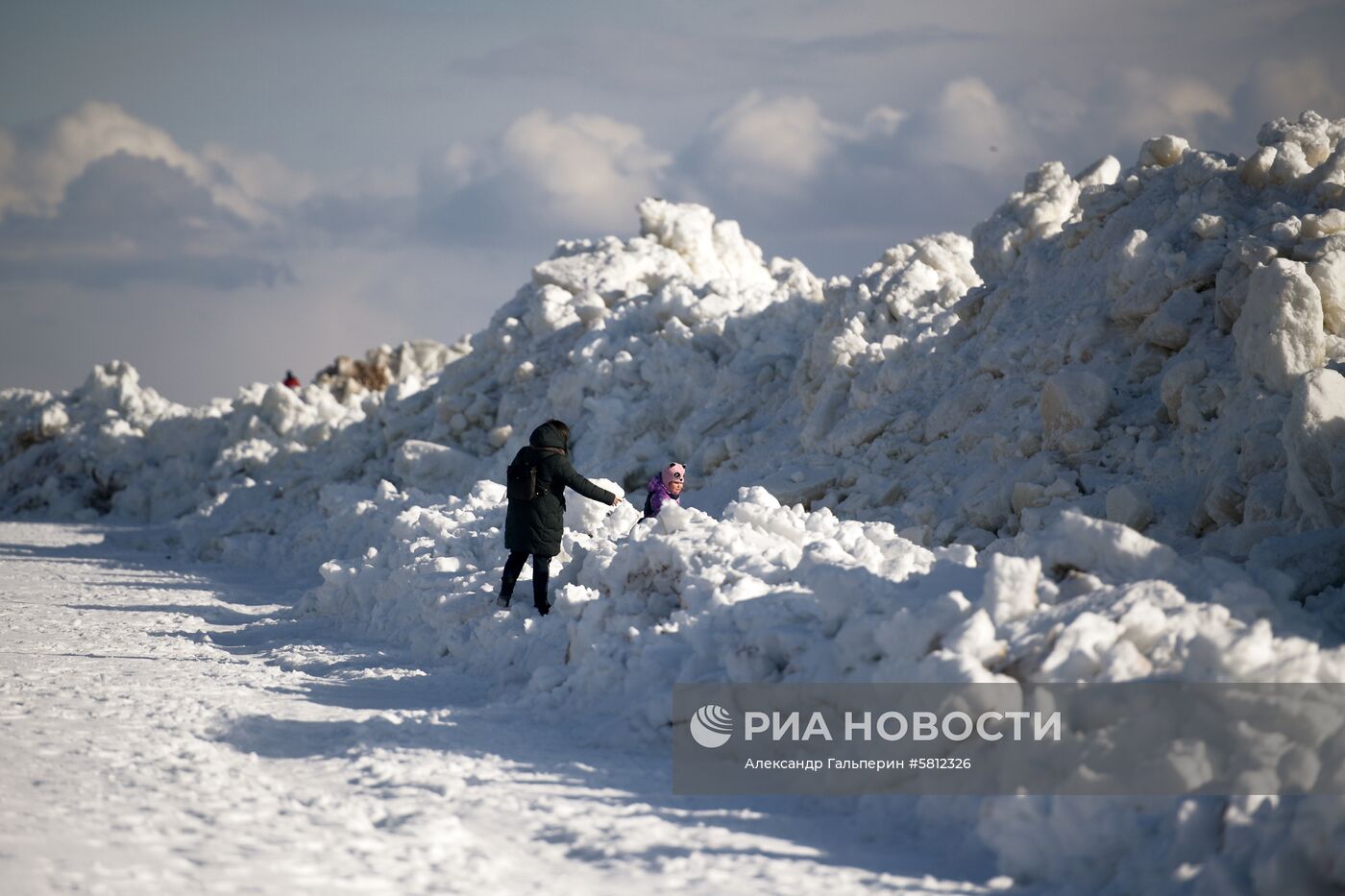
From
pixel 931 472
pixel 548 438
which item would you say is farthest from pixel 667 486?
pixel 931 472

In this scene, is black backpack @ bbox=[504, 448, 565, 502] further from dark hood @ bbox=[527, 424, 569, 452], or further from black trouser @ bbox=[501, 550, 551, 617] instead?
black trouser @ bbox=[501, 550, 551, 617]

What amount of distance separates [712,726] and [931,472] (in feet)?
23.4

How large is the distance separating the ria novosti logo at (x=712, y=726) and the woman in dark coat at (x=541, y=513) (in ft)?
8.81

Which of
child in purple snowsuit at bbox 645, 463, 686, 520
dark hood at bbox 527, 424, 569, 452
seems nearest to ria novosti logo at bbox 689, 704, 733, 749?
dark hood at bbox 527, 424, 569, 452

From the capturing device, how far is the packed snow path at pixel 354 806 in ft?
13.1

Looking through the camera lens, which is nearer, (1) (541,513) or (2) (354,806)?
(2) (354,806)

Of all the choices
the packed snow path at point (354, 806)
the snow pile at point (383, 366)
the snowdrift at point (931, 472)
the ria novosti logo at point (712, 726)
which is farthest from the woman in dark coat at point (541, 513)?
the snow pile at point (383, 366)

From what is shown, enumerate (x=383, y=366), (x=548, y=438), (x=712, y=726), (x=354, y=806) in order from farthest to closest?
(x=383, y=366)
(x=548, y=438)
(x=712, y=726)
(x=354, y=806)

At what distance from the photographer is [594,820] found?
4.58 meters

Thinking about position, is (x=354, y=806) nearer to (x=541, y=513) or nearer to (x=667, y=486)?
(x=541, y=513)

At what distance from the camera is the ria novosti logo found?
5.56 m

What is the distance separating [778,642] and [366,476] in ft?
51.5

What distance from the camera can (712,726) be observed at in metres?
5.61

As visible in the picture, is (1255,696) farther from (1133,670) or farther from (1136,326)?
(1136,326)
